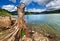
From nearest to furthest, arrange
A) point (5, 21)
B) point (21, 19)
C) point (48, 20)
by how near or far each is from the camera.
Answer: point (21, 19) < point (5, 21) < point (48, 20)

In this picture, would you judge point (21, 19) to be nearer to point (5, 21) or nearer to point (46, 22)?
point (5, 21)

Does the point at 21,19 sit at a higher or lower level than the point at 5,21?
higher

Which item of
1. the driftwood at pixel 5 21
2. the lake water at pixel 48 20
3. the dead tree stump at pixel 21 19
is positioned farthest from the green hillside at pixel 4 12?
the dead tree stump at pixel 21 19

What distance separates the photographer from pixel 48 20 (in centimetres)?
598

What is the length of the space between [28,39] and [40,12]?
1.72 meters

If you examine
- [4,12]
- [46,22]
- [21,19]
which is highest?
[4,12]

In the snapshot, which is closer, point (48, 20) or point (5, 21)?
point (5, 21)

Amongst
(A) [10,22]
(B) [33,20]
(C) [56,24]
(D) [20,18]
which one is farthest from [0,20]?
(C) [56,24]

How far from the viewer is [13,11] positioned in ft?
18.5

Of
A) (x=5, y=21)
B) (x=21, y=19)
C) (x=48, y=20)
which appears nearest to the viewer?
(x=21, y=19)

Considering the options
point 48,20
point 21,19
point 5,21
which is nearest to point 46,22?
point 48,20

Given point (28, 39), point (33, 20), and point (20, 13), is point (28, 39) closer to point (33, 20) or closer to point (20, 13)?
point (20, 13)

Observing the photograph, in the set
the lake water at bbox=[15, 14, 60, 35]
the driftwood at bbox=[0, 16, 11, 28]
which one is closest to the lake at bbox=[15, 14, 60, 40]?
the lake water at bbox=[15, 14, 60, 35]

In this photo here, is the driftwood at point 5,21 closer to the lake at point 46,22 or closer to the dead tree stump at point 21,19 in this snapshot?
the lake at point 46,22
